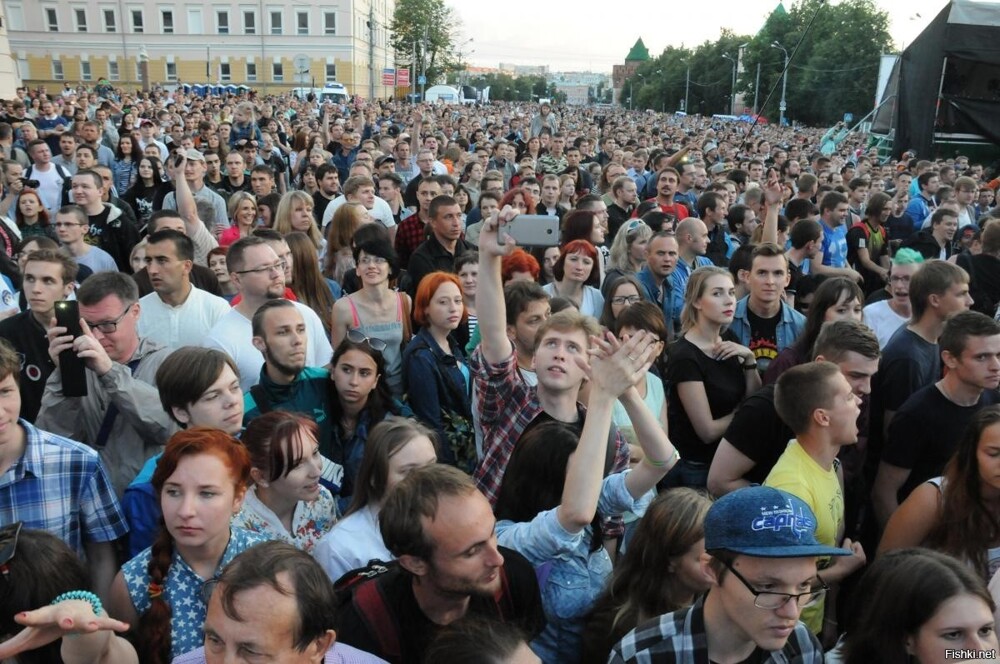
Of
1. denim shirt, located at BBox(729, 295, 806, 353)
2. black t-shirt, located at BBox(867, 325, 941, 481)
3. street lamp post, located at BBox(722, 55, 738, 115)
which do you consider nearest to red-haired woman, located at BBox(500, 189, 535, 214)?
denim shirt, located at BBox(729, 295, 806, 353)

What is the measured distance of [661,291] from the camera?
6043 millimetres

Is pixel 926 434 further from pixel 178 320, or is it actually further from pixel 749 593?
pixel 178 320

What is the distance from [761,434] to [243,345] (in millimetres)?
2659

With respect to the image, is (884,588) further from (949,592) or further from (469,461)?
(469,461)

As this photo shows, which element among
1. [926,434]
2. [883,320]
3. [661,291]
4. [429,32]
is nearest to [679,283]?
[661,291]

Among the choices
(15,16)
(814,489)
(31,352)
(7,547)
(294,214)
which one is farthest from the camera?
(15,16)

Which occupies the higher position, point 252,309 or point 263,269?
point 263,269

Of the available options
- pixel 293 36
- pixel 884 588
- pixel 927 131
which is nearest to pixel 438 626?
pixel 884 588

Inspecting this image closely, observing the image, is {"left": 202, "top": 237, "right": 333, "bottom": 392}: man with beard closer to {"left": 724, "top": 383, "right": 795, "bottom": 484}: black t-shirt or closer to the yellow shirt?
{"left": 724, "top": 383, "right": 795, "bottom": 484}: black t-shirt

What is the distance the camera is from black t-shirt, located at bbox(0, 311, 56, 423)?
12.9ft

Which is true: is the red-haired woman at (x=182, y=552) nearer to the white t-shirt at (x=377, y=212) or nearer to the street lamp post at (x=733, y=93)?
the white t-shirt at (x=377, y=212)

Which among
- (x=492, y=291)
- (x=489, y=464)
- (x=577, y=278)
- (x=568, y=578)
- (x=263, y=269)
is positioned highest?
(x=492, y=291)

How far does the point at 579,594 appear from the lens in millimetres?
2680

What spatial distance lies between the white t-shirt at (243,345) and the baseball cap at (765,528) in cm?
272
